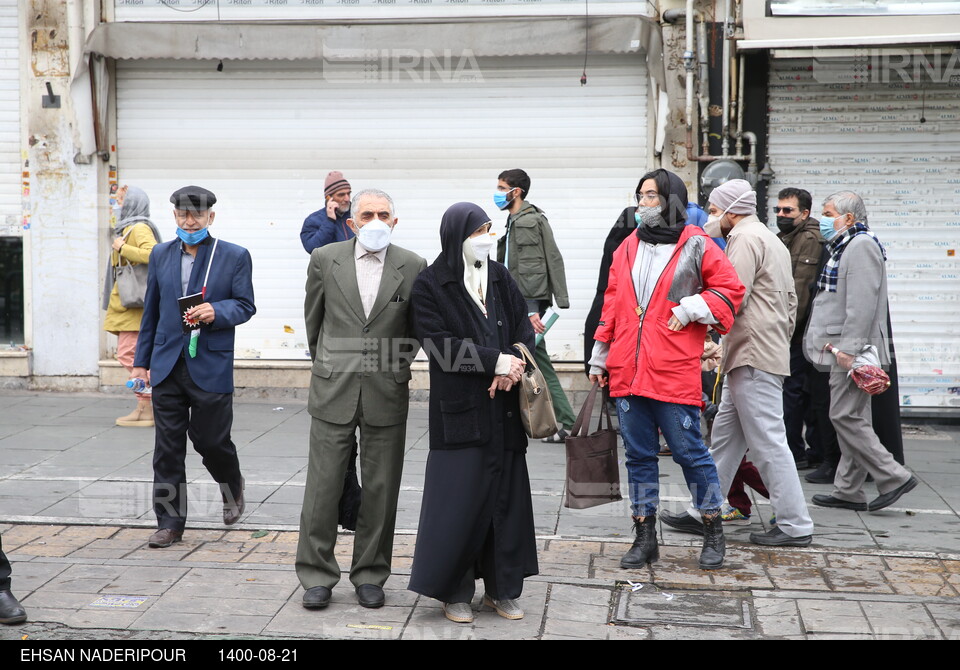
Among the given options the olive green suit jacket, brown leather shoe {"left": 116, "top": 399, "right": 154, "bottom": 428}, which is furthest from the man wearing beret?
brown leather shoe {"left": 116, "top": 399, "right": 154, "bottom": 428}

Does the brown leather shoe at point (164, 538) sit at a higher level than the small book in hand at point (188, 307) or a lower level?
lower

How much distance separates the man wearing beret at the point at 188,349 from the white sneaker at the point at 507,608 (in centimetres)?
199

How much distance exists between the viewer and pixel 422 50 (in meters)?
10.0

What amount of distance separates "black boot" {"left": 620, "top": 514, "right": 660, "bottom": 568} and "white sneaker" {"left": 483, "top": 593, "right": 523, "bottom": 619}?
92 cm

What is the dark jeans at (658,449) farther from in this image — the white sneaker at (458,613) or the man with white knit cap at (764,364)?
the white sneaker at (458,613)

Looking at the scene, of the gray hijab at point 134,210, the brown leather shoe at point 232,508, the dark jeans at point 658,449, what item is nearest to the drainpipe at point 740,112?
the dark jeans at point 658,449

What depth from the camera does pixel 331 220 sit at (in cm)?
809

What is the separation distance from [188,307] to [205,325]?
133 millimetres

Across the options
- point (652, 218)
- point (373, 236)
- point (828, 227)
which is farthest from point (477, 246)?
point (828, 227)

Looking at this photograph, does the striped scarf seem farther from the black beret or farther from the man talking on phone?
the black beret

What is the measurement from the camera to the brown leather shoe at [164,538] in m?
5.84

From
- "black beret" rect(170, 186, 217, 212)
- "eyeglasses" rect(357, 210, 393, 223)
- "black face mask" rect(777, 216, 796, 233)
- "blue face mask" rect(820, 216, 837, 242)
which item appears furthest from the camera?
"black face mask" rect(777, 216, 796, 233)

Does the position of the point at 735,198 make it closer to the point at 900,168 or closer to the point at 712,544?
the point at 712,544

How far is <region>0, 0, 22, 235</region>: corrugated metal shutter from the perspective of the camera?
10.5 meters
